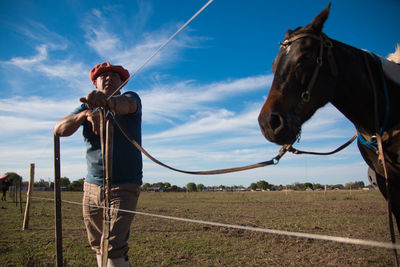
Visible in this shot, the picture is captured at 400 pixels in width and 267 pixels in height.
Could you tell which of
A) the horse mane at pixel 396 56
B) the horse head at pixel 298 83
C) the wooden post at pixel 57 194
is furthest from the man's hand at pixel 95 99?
the horse mane at pixel 396 56

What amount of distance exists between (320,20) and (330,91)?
63cm

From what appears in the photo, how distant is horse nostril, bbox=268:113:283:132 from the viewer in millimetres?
1937

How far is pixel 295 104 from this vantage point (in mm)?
2059

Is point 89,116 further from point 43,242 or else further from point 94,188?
point 43,242

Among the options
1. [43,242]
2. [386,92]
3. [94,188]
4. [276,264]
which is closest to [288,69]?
[386,92]

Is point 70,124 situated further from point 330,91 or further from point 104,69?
point 330,91

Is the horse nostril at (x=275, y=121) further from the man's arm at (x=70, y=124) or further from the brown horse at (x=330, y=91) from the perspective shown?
the man's arm at (x=70, y=124)

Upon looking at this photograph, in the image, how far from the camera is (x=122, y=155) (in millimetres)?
2691

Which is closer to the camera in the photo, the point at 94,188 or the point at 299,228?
the point at 94,188

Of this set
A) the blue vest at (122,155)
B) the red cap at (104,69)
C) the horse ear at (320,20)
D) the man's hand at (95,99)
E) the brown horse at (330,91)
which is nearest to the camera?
the brown horse at (330,91)

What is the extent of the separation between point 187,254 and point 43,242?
434 cm

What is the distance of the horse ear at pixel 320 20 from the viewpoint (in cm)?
216

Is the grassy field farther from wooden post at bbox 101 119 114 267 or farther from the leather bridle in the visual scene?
the leather bridle

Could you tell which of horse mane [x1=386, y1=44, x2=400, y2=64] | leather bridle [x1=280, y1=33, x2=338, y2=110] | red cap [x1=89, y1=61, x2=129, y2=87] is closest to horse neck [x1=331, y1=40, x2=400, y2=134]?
leather bridle [x1=280, y1=33, x2=338, y2=110]
